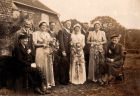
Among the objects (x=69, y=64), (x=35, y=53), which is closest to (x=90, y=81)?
(x=69, y=64)

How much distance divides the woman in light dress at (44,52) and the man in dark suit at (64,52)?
0.86ft

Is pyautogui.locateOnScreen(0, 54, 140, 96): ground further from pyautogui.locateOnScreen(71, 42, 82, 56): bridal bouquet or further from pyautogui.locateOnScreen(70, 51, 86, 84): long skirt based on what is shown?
pyautogui.locateOnScreen(71, 42, 82, 56): bridal bouquet

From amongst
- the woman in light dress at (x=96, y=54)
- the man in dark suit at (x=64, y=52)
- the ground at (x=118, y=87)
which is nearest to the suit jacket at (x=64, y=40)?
the man in dark suit at (x=64, y=52)

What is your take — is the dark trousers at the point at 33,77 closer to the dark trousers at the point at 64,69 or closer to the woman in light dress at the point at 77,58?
the dark trousers at the point at 64,69

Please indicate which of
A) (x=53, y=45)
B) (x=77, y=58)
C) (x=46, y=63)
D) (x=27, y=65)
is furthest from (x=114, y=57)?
(x=27, y=65)

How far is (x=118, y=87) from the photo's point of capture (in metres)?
6.49

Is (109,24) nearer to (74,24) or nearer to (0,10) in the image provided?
(74,24)

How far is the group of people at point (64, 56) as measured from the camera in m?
5.36

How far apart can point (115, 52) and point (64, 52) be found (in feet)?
4.96

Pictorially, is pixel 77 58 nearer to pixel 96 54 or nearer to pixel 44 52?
pixel 96 54

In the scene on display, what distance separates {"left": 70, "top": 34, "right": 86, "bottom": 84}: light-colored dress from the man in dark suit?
0.13 metres

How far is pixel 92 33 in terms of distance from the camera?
6227 mm

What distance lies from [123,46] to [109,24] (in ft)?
2.50

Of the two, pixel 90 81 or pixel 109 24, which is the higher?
pixel 109 24
